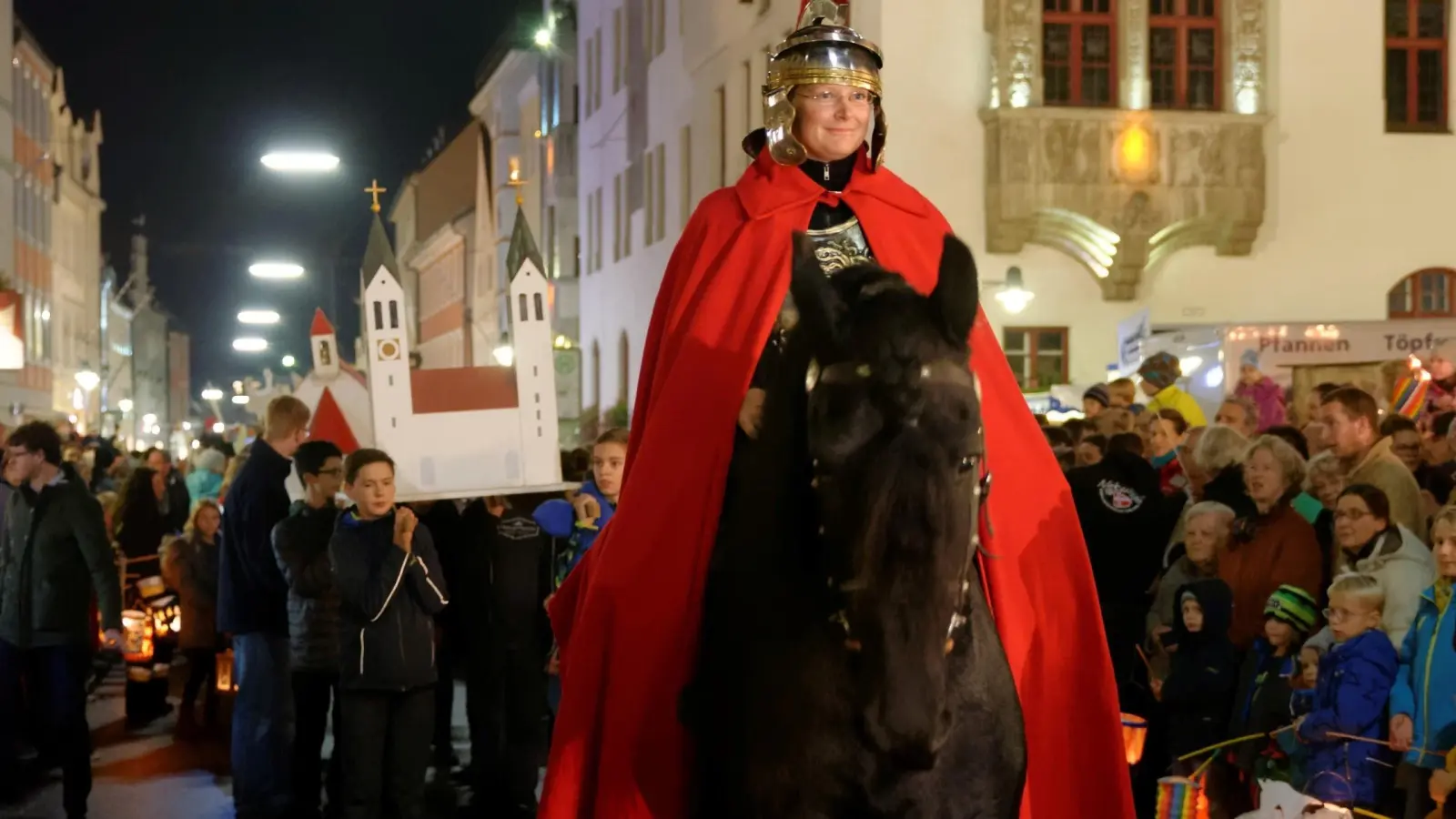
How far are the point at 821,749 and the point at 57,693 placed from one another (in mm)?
7522

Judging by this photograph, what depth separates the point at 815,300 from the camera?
337cm

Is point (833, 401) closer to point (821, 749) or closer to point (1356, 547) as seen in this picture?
point (821, 749)

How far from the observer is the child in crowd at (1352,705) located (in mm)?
6941

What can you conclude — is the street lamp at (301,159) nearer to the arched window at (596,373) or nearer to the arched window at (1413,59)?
the arched window at (1413,59)

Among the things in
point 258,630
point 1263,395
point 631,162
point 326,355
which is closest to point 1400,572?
point 258,630

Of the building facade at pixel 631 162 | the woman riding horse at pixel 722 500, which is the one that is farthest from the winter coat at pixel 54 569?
the building facade at pixel 631 162

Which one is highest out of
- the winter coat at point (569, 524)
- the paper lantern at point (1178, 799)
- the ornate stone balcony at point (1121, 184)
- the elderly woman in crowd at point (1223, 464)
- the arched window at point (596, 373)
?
the ornate stone balcony at point (1121, 184)

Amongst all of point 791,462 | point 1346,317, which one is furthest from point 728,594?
point 1346,317

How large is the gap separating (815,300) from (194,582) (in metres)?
11.7

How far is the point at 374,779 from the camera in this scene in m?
8.29

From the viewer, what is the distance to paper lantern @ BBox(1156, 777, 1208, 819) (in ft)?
23.7

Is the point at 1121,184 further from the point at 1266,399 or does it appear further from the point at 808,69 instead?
the point at 808,69

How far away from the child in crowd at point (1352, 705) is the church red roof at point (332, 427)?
7.05m

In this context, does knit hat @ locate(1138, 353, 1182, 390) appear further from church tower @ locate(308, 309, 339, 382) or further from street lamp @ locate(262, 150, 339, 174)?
street lamp @ locate(262, 150, 339, 174)
